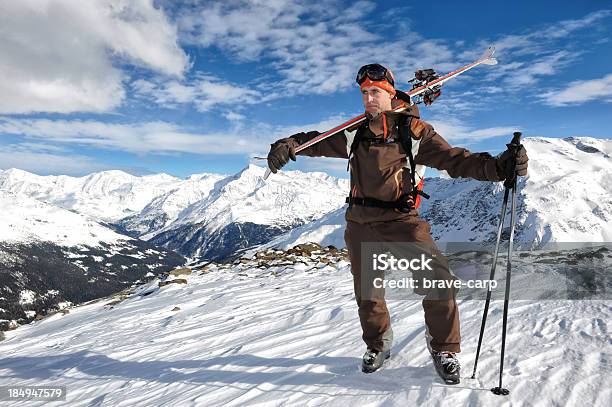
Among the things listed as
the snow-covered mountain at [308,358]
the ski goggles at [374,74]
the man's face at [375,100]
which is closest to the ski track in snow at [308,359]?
the snow-covered mountain at [308,358]

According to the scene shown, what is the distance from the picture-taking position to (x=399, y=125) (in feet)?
15.5

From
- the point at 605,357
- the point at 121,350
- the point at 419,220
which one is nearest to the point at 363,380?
the point at 419,220

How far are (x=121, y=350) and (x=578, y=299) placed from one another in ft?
29.4

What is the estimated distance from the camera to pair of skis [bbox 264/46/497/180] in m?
5.10

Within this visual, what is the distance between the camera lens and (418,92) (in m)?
6.28

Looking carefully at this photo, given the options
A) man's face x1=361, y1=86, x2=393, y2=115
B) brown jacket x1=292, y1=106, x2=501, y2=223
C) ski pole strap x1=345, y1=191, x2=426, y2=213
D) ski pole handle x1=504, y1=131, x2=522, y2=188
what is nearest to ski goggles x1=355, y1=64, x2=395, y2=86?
man's face x1=361, y1=86, x2=393, y2=115

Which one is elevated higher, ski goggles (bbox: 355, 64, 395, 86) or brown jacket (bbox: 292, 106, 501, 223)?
ski goggles (bbox: 355, 64, 395, 86)

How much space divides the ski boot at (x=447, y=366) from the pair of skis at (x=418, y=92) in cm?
294

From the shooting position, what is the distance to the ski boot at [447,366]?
4.13 meters

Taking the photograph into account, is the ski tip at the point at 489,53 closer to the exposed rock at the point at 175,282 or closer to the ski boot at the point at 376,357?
the ski boot at the point at 376,357

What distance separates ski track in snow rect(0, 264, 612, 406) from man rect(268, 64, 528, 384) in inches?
17.2

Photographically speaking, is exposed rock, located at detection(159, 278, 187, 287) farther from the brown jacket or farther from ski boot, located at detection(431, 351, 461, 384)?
ski boot, located at detection(431, 351, 461, 384)

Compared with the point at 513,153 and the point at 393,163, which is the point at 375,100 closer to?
the point at 393,163

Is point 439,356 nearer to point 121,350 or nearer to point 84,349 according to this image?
point 121,350
